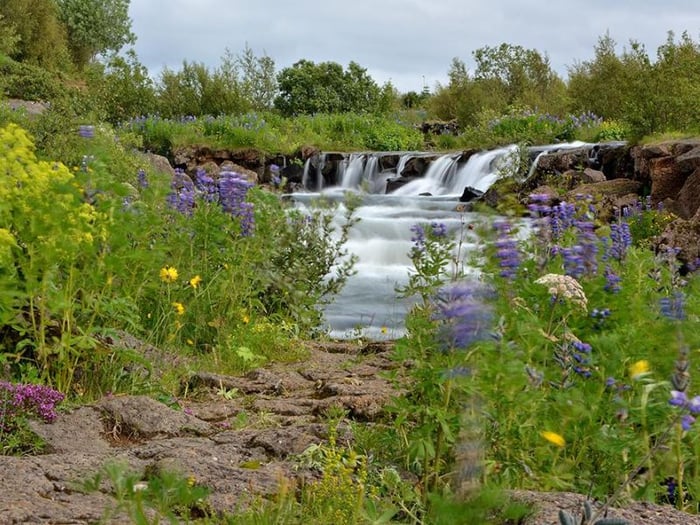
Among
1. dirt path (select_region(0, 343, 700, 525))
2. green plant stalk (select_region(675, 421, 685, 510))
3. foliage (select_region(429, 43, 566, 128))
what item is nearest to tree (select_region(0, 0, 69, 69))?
foliage (select_region(429, 43, 566, 128))

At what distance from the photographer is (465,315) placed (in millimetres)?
2465

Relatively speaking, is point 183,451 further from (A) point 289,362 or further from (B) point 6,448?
(A) point 289,362

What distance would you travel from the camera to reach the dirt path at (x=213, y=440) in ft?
7.85

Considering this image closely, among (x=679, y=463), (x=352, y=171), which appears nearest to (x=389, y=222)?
(x=352, y=171)

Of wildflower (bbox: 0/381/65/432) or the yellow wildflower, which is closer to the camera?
wildflower (bbox: 0/381/65/432)

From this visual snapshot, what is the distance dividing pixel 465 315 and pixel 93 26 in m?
47.6

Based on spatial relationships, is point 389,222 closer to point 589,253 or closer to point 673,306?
point 589,253

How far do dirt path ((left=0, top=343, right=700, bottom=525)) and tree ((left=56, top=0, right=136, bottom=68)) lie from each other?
4195 cm

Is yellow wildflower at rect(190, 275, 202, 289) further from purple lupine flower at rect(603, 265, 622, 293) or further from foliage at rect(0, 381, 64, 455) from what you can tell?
purple lupine flower at rect(603, 265, 622, 293)

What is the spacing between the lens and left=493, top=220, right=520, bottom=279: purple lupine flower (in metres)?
3.11

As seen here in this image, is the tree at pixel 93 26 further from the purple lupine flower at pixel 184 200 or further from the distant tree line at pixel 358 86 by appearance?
the purple lupine flower at pixel 184 200

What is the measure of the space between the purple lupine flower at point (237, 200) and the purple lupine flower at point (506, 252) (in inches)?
120

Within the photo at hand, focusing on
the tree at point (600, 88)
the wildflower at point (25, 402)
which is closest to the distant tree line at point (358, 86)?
the tree at point (600, 88)

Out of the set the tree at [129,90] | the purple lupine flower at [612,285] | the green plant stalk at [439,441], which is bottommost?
the green plant stalk at [439,441]
